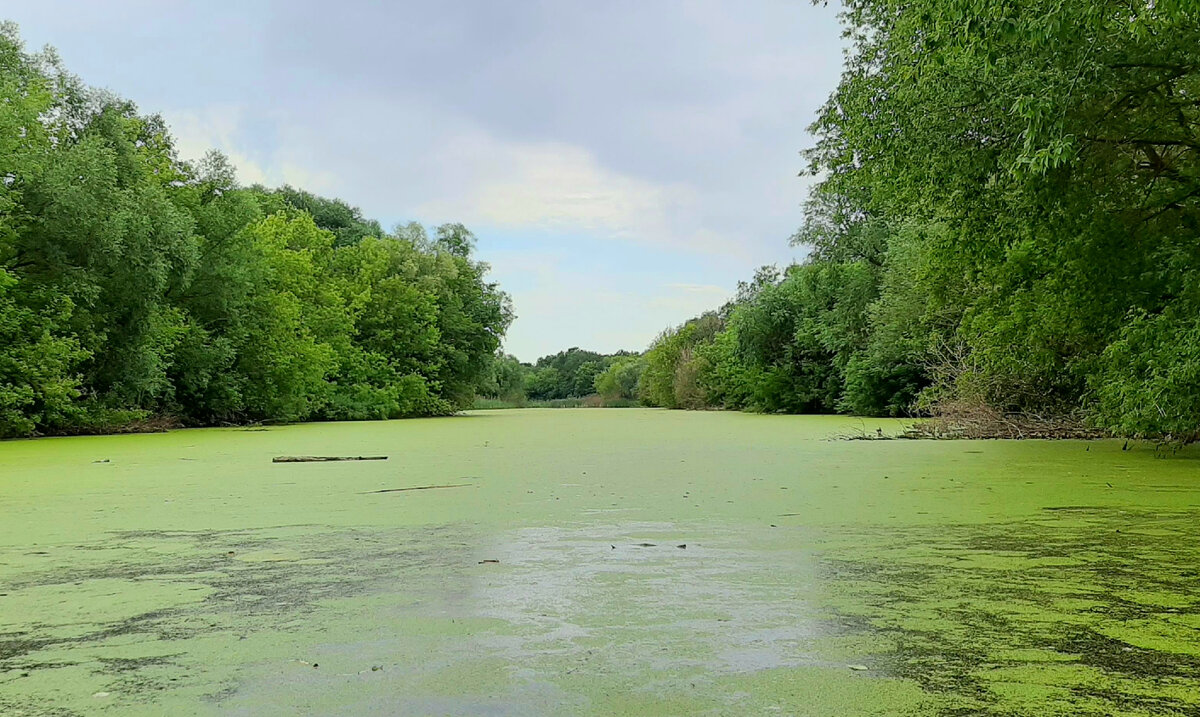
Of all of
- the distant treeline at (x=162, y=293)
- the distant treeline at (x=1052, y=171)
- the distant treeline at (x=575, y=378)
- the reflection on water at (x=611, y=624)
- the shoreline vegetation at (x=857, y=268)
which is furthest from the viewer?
the distant treeline at (x=575, y=378)

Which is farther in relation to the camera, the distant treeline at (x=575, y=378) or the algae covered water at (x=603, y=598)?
the distant treeline at (x=575, y=378)

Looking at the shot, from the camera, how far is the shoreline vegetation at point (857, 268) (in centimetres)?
596

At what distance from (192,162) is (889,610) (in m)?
14.9

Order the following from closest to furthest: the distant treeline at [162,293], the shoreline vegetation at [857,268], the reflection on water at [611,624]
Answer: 1. the reflection on water at [611,624]
2. the shoreline vegetation at [857,268]
3. the distant treeline at [162,293]

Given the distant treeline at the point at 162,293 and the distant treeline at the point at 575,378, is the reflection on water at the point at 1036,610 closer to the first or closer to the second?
the distant treeline at the point at 162,293

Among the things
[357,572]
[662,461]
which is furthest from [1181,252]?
[357,572]

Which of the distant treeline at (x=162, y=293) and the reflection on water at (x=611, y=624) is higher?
the distant treeline at (x=162, y=293)

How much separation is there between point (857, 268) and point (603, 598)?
58.0 feet

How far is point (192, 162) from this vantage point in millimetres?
14773

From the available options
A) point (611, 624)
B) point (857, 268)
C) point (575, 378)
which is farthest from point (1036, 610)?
point (575, 378)

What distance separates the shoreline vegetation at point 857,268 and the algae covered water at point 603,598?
206 cm

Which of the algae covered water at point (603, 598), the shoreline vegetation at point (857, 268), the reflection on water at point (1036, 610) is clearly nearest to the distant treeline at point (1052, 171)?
the shoreline vegetation at point (857, 268)

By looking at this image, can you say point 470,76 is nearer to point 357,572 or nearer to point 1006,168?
point 1006,168

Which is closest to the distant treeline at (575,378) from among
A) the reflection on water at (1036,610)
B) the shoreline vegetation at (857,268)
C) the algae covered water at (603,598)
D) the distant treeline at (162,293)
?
the distant treeline at (162,293)
